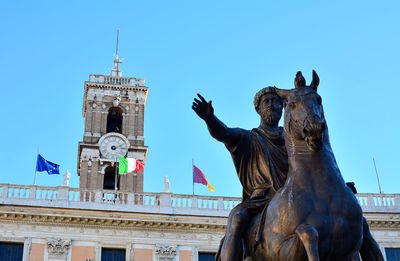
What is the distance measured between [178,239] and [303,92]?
2567 cm

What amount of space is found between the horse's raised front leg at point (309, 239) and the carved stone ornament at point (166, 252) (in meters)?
25.6

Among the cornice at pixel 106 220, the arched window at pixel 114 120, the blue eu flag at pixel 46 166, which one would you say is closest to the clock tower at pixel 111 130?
the arched window at pixel 114 120

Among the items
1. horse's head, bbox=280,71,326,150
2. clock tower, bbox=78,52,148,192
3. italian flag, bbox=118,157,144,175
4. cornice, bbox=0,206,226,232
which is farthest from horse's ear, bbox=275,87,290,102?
clock tower, bbox=78,52,148,192

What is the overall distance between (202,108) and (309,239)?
1.72m

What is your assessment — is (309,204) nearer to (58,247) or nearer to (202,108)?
(202,108)

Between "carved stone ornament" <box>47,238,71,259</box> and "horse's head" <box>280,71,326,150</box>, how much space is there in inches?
992

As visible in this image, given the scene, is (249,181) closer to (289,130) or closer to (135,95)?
(289,130)

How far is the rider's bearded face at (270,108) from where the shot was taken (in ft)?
21.1

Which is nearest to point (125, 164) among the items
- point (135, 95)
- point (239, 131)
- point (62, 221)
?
point (62, 221)

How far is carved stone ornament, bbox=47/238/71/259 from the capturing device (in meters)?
29.4

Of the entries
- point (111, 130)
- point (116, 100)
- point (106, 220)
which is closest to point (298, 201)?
point (106, 220)

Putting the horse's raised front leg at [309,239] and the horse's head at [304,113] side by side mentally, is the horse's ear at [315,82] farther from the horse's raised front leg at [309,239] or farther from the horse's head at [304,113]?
the horse's raised front leg at [309,239]

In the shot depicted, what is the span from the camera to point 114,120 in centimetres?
5072

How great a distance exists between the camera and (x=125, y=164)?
3662 centimetres
